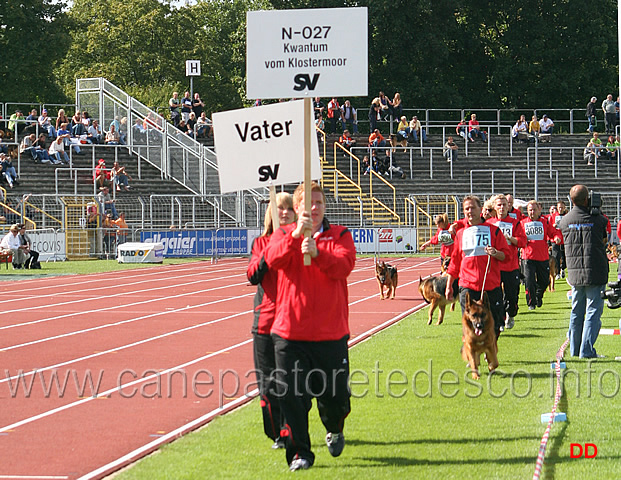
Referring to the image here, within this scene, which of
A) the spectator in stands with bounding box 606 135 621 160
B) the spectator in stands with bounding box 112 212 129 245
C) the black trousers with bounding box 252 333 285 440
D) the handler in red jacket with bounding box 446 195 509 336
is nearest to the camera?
the black trousers with bounding box 252 333 285 440

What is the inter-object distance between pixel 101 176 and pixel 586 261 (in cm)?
3159

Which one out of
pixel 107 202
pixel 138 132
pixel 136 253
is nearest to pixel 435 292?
pixel 136 253

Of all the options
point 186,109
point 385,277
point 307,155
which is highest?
point 186,109

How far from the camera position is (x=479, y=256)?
470 inches

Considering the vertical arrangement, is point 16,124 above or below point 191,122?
below

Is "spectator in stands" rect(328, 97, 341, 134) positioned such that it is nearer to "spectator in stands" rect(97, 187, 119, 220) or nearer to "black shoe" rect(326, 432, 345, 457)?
"spectator in stands" rect(97, 187, 119, 220)

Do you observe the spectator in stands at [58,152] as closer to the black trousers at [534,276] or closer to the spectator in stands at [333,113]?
the spectator in stands at [333,113]

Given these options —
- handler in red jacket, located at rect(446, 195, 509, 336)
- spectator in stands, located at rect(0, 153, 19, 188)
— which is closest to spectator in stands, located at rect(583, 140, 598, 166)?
spectator in stands, located at rect(0, 153, 19, 188)

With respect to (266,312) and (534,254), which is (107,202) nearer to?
(534,254)

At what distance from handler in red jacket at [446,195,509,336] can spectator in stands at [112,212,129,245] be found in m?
27.5

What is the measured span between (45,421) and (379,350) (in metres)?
5.33

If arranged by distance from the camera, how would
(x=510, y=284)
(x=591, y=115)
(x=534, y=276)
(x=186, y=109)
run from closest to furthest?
(x=510, y=284) < (x=534, y=276) < (x=186, y=109) < (x=591, y=115)

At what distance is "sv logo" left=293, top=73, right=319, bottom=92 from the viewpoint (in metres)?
8.14

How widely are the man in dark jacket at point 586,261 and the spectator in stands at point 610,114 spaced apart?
41.4 m
